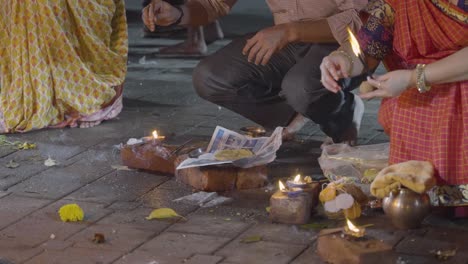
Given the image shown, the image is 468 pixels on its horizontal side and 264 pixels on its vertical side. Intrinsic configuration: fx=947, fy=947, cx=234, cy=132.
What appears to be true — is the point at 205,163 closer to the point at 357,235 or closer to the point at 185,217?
the point at 185,217

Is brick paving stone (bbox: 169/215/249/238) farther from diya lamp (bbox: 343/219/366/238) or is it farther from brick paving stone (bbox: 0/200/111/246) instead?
diya lamp (bbox: 343/219/366/238)

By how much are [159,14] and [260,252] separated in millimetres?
1798

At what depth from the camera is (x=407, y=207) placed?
3982mm

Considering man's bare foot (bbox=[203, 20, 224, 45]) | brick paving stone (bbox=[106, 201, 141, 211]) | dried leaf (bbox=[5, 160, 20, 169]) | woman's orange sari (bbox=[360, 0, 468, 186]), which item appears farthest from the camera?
man's bare foot (bbox=[203, 20, 224, 45])

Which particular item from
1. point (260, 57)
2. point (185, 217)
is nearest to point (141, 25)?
point (260, 57)

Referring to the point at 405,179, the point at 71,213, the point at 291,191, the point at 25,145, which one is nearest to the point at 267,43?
the point at 291,191

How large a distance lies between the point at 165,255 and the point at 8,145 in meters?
2.18

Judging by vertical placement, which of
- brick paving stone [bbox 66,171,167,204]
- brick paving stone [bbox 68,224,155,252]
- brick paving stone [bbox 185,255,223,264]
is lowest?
brick paving stone [bbox 66,171,167,204]

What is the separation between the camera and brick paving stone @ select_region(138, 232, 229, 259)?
3905mm

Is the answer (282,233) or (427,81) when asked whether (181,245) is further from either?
(427,81)

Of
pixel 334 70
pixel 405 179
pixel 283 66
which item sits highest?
pixel 334 70

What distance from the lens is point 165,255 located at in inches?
153

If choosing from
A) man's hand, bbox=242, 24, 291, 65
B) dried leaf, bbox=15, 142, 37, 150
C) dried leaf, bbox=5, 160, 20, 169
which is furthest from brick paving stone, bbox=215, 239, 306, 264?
dried leaf, bbox=15, 142, 37, 150

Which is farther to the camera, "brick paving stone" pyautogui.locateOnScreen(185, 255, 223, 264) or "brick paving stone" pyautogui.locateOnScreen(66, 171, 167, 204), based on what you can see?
"brick paving stone" pyautogui.locateOnScreen(66, 171, 167, 204)
